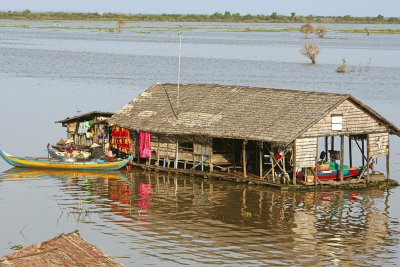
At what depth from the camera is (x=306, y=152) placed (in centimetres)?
3881

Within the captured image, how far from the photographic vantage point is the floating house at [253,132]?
128 ft

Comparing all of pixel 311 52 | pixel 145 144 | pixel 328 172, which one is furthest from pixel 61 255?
pixel 311 52

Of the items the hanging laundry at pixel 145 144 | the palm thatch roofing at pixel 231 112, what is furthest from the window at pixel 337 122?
the hanging laundry at pixel 145 144

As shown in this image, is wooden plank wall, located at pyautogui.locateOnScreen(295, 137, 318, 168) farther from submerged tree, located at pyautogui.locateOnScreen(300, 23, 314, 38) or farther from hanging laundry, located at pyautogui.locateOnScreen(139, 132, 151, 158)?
submerged tree, located at pyautogui.locateOnScreen(300, 23, 314, 38)

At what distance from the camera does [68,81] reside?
274 feet

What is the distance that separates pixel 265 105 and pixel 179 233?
413 inches

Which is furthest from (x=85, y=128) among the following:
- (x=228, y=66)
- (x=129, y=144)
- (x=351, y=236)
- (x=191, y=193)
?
(x=228, y=66)

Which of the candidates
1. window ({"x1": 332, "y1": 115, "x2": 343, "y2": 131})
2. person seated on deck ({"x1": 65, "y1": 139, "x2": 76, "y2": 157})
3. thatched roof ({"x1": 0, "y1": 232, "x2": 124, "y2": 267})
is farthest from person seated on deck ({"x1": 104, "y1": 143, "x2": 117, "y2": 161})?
thatched roof ({"x1": 0, "y1": 232, "x2": 124, "y2": 267})

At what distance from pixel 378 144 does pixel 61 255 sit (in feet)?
76.3

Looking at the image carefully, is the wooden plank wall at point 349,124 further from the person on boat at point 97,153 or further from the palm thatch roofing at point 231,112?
the person on boat at point 97,153

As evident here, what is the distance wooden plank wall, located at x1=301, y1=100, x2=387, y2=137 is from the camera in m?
39.1

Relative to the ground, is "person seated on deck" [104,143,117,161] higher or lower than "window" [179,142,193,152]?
lower

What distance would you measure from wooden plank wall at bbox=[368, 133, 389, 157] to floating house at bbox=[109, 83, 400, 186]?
0.04m

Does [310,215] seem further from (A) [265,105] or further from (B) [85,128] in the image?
(B) [85,128]
